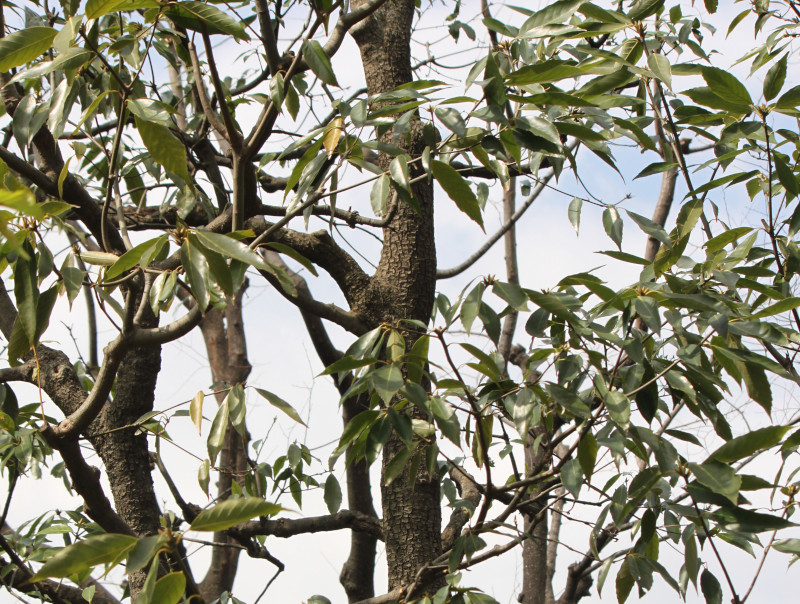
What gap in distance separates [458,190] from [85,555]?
0.56 meters

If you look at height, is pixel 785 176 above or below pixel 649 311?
above

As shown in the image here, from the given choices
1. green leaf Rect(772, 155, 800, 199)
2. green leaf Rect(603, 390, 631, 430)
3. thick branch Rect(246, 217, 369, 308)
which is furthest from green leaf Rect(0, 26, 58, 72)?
green leaf Rect(772, 155, 800, 199)

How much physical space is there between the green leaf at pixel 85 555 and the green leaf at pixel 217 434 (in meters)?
0.47

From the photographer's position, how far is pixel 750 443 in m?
0.83

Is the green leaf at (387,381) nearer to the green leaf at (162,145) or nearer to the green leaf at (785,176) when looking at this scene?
the green leaf at (162,145)

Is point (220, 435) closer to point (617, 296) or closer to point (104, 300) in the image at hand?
point (104, 300)

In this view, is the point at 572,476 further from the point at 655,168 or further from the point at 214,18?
the point at 214,18

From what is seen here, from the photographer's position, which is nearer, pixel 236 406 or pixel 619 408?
pixel 619 408

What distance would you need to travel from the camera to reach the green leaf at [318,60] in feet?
3.19

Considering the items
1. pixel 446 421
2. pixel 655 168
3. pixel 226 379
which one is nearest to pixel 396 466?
pixel 446 421

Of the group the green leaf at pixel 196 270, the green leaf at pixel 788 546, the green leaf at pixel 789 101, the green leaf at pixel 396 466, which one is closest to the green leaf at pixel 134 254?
the green leaf at pixel 196 270

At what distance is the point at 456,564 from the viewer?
1088 mm

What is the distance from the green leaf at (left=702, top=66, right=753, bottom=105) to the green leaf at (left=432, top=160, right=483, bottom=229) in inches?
14.9

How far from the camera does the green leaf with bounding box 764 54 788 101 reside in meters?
1.02
